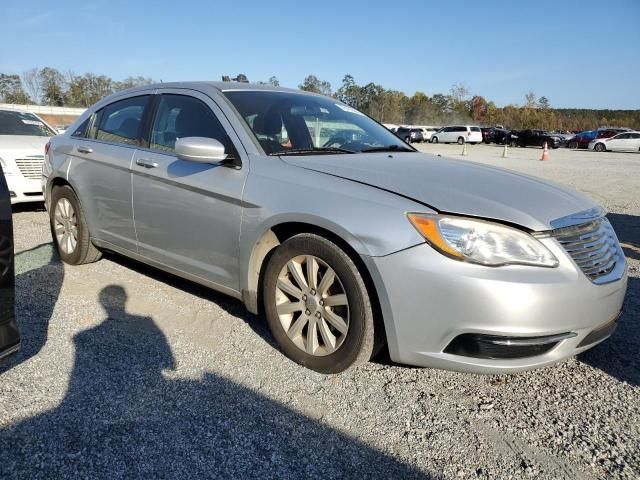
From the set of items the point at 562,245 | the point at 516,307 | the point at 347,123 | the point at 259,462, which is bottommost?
the point at 259,462

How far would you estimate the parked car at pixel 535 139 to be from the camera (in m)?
37.2

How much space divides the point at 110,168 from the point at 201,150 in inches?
52.8

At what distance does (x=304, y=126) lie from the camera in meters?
3.43

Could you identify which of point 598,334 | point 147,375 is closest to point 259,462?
point 147,375

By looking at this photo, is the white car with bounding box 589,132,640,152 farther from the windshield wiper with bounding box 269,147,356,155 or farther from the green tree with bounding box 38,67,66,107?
the green tree with bounding box 38,67,66,107

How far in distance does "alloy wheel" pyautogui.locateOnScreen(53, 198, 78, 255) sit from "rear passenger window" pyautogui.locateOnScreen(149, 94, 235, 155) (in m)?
1.35

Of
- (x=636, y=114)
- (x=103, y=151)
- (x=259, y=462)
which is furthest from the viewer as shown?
(x=636, y=114)

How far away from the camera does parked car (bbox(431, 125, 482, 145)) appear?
41344 millimetres

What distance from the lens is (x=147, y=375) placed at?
2643mm

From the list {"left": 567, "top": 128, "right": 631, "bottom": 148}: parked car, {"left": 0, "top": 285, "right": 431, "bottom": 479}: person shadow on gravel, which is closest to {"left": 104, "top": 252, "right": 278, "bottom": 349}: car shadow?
{"left": 0, "top": 285, "right": 431, "bottom": 479}: person shadow on gravel

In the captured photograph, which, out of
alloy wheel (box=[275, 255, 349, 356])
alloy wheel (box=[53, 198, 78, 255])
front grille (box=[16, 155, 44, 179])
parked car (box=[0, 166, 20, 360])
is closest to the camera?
parked car (box=[0, 166, 20, 360])

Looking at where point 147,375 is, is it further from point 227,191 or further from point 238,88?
point 238,88

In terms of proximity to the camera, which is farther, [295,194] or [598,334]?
[295,194]

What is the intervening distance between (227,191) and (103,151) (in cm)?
160
